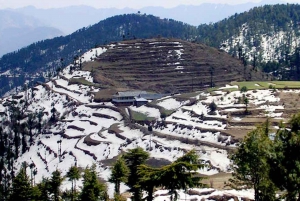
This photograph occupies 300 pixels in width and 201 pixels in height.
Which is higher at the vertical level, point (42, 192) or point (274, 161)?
point (274, 161)

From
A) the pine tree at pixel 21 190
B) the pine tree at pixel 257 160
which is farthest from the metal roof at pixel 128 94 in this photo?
the pine tree at pixel 257 160

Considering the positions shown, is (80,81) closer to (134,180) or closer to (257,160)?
(134,180)

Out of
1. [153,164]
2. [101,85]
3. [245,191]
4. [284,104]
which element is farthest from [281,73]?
[245,191]

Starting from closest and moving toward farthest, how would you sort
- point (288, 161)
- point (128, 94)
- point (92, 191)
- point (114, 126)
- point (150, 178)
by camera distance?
point (288, 161) < point (150, 178) < point (92, 191) < point (114, 126) < point (128, 94)

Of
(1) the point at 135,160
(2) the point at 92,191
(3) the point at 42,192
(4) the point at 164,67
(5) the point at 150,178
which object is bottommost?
(3) the point at 42,192

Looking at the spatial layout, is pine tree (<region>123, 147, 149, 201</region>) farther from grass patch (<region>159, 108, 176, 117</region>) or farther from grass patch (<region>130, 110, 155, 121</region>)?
grass patch (<region>130, 110, 155, 121</region>)

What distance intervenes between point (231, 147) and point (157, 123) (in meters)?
20.3

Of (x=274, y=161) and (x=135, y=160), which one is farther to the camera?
(x=135, y=160)

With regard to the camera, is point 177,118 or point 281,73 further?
point 281,73

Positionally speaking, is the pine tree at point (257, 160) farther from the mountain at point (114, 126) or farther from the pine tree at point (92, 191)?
the pine tree at point (92, 191)

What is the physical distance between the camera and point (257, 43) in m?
184

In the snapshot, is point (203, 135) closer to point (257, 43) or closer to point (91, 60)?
point (91, 60)

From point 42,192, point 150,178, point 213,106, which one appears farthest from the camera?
point 213,106

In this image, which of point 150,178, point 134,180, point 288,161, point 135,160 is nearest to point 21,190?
point 134,180
